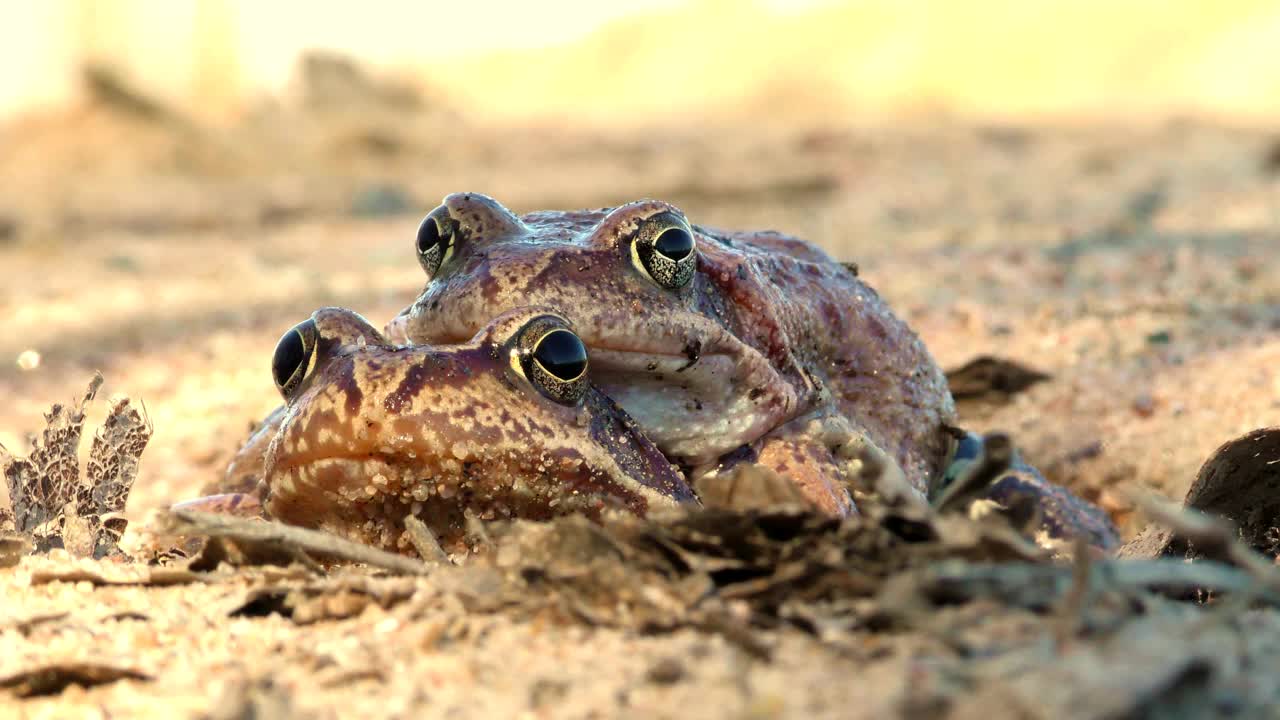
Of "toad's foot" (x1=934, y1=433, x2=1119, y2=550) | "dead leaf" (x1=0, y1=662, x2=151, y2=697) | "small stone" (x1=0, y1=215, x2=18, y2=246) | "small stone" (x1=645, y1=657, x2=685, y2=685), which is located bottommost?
"toad's foot" (x1=934, y1=433, x2=1119, y2=550)

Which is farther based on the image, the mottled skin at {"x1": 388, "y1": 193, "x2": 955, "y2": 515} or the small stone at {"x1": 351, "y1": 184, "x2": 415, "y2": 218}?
the small stone at {"x1": 351, "y1": 184, "x2": 415, "y2": 218}

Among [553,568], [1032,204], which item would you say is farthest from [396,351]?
[1032,204]

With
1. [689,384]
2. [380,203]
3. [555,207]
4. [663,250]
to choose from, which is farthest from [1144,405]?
[380,203]

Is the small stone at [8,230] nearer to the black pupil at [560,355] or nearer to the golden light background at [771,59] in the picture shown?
the golden light background at [771,59]

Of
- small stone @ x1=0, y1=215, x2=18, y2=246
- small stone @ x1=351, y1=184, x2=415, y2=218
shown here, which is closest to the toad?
small stone @ x1=0, y1=215, x2=18, y2=246

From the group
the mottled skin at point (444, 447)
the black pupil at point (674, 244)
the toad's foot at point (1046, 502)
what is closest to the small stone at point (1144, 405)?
the toad's foot at point (1046, 502)

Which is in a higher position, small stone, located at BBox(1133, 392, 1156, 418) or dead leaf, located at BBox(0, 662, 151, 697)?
dead leaf, located at BBox(0, 662, 151, 697)

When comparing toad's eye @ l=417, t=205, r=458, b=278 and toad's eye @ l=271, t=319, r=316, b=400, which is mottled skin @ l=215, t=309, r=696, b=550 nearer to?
toad's eye @ l=271, t=319, r=316, b=400

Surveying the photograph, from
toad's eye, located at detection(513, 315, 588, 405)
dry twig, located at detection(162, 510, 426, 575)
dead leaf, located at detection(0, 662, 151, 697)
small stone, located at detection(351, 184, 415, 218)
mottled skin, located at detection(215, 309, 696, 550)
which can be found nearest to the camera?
dead leaf, located at detection(0, 662, 151, 697)
